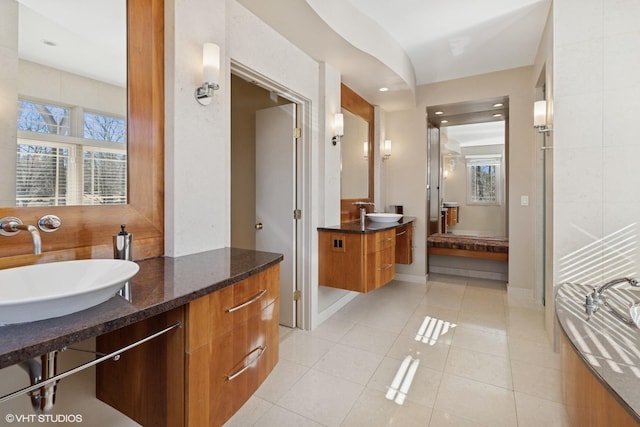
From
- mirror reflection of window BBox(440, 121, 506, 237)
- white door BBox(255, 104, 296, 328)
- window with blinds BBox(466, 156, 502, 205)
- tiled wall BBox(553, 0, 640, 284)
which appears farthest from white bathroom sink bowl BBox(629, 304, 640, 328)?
window with blinds BBox(466, 156, 502, 205)

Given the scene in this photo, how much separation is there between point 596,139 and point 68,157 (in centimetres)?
320

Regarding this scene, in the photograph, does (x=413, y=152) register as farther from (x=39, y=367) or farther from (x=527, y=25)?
(x=39, y=367)

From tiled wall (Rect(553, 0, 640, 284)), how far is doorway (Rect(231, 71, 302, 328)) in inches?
82.8

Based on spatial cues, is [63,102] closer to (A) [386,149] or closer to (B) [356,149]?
(B) [356,149]

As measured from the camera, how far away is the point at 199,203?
1.66 metres

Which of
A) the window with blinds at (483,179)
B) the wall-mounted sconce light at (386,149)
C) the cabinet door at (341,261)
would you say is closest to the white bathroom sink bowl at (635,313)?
the cabinet door at (341,261)

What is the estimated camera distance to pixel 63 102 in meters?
1.22

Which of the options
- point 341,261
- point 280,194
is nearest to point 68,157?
point 280,194

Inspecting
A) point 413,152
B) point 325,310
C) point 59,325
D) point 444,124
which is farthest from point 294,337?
point 444,124

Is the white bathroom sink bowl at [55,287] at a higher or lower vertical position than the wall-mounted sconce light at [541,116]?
lower

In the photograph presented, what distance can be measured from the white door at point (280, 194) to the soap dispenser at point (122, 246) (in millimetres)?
1620

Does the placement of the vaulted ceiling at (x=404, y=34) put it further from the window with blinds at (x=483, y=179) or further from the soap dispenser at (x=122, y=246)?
the soap dispenser at (x=122, y=246)

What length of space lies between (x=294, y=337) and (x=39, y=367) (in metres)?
1.91

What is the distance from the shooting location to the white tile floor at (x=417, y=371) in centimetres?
168
